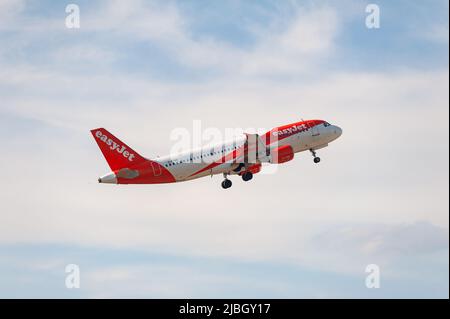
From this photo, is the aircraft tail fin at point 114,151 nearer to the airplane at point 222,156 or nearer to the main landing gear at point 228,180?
the airplane at point 222,156

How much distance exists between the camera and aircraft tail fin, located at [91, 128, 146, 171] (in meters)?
A: 112

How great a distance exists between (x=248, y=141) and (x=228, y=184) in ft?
23.2

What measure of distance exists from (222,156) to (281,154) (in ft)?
27.5

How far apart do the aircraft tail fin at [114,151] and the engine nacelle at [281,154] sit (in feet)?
61.6

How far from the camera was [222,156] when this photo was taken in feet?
390

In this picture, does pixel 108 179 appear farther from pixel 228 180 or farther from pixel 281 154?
pixel 281 154

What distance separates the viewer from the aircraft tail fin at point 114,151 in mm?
112250

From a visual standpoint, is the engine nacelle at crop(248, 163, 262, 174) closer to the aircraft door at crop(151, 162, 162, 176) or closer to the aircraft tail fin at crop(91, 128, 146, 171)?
the aircraft door at crop(151, 162, 162, 176)

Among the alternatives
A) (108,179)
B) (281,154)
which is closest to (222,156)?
(281,154)
